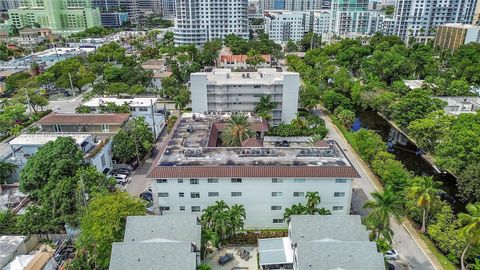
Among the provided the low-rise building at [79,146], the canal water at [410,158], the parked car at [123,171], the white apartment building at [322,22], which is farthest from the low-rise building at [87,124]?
the white apartment building at [322,22]

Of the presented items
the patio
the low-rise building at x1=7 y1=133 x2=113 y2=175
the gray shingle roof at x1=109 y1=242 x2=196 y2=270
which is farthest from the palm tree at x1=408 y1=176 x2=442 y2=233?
the low-rise building at x1=7 y1=133 x2=113 y2=175

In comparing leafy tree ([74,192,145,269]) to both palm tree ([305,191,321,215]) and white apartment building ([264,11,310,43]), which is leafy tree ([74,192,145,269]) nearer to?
palm tree ([305,191,321,215])

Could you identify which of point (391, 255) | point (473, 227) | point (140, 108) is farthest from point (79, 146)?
point (473, 227)

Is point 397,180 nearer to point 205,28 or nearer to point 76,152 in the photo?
point 76,152

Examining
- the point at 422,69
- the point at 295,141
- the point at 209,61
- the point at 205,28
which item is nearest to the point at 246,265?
the point at 295,141

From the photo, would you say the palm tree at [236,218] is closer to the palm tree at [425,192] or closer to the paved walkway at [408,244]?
the paved walkway at [408,244]
